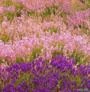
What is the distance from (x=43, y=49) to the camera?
672cm

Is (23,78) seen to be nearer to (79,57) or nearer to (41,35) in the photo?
(79,57)

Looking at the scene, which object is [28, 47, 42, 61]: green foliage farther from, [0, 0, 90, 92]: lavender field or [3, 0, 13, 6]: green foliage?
[3, 0, 13, 6]: green foliage

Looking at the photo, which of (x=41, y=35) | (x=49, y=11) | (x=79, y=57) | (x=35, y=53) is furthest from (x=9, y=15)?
(x=79, y=57)

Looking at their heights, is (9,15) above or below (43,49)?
below

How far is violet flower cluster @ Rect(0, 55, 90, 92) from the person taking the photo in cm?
504

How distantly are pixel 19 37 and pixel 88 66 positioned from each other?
8.12ft

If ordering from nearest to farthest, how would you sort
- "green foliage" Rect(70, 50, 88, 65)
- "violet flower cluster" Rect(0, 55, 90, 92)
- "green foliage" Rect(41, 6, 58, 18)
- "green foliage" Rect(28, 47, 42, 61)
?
"violet flower cluster" Rect(0, 55, 90, 92) < "green foliage" Rect(28, 47, 42, 61) < "green foliage" Rect(70, 50, 88, 65) < "green foliage" Rect(41, 6, 58, 18)

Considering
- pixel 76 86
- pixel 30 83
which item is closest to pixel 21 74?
pixel 30 83

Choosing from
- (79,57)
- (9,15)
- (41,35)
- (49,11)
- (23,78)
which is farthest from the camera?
(49,11)

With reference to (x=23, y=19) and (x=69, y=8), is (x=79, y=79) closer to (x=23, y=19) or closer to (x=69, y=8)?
(x=23, y=19)

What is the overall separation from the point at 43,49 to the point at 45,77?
4.74 feet

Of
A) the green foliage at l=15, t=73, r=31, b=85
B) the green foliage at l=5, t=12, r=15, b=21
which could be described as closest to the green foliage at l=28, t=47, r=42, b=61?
the green foliage at l=15, t=73, r=31, b=85

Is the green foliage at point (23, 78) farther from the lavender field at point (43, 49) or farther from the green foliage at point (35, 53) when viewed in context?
the green foliage at point (35, 53)

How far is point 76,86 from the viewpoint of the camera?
5223 millimetres
